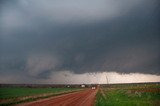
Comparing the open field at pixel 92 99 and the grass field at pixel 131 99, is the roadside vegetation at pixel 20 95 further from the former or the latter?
the grass field at pixel 131 99

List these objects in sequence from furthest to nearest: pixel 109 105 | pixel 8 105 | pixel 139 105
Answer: pixel 8 105
pixel 109 105
pixel 139 105

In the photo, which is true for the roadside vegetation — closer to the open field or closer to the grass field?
the open field

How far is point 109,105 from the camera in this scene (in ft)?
105

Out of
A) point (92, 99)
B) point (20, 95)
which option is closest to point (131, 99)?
point (92, 99)

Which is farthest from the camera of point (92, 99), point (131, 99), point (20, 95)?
point (20, 95)

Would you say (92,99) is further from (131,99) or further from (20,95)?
(20,95)

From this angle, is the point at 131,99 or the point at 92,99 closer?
the point at 131,99

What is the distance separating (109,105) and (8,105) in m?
14.9

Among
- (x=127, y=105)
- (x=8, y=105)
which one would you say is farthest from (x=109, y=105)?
(x=8, y=105)

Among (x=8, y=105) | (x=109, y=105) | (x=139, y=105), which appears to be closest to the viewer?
(x=139, y=105)

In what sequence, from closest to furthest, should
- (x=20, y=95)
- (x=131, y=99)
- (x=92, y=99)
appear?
(x=131, y=99)
(x=92, y=99)
(x=20, y=95)

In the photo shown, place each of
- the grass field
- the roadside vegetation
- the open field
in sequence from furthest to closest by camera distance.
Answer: the roadside vegetation, the open field, the grass field

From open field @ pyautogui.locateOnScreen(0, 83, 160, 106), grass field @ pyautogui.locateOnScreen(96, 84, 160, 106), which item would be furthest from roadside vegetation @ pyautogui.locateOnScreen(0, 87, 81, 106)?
grass field @ pyautogui.locateOnScreen(96, 84, 160, 106)

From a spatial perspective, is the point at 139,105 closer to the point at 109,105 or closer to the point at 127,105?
the point at 127,105
